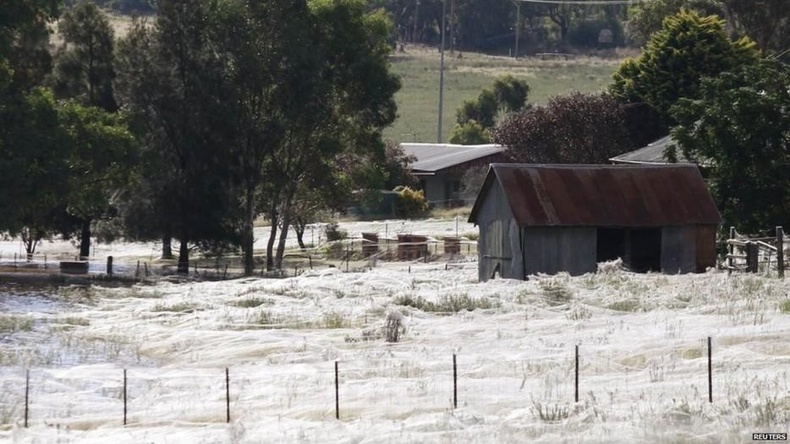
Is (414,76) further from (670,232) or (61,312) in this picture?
(61,312)

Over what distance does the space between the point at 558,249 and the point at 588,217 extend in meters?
1.18

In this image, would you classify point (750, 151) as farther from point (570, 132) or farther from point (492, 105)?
point (492, 105)

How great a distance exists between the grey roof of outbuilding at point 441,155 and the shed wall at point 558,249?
34.2m

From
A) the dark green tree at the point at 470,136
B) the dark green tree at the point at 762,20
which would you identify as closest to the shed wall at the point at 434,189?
the dark green tree at the point at 762,20

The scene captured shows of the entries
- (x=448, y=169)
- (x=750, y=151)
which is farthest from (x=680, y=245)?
(x=448, y=169)

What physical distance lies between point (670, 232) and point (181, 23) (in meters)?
20.5

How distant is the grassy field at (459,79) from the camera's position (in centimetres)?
11306

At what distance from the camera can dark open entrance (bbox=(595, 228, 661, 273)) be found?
3997cm

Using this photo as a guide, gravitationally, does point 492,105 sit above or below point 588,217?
above

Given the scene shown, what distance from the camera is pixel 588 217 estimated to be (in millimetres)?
38281

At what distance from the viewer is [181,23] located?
51562 mm

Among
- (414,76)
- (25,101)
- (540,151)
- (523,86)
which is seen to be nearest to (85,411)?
(25,101)

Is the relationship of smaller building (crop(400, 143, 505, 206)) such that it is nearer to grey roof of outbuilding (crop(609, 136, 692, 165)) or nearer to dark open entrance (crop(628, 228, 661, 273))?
grey roof of outbuilding (crop(609, 136, 692, 165))

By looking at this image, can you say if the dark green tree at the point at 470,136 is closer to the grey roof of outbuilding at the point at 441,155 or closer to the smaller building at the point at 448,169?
the grey roof of outbuilding at the point at 441,155
